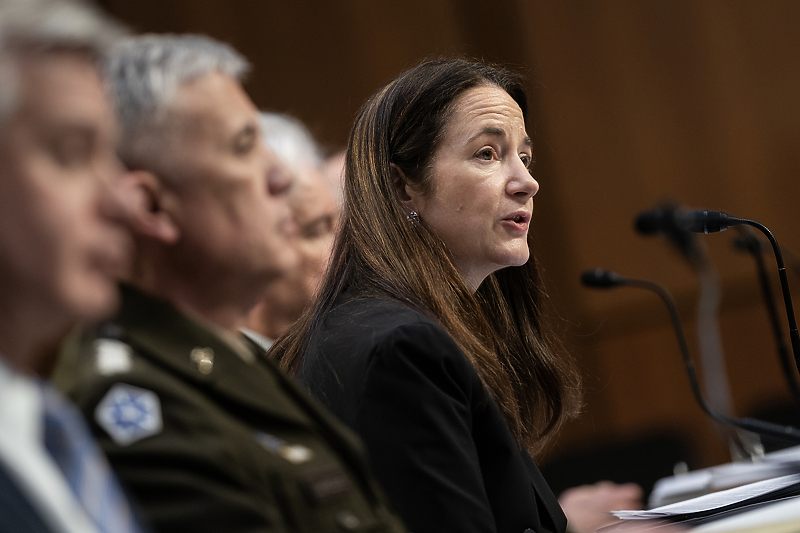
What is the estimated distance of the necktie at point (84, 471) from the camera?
0.79m

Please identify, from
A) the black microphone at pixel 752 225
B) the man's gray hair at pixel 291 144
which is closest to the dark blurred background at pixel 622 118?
the man's gray hair at pixel 291 144

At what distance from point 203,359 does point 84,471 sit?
0.24 meters

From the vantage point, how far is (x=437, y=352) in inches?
55.1

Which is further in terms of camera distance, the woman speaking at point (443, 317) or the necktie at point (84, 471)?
the woman speaking at point (443, 317)

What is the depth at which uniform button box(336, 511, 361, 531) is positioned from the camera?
0.99 meters

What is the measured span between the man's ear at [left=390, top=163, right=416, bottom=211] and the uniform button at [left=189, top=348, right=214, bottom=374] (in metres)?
0.98

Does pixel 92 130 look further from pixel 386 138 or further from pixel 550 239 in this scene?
pixel 550 239

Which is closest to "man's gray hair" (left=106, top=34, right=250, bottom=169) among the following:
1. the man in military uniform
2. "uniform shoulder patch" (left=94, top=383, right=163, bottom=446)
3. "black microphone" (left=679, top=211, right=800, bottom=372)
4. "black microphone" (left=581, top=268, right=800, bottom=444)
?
the man in military uniform

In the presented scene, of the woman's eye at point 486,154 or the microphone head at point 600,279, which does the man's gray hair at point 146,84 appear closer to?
the woman's eye at point 486,154

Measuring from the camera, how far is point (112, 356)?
95cm

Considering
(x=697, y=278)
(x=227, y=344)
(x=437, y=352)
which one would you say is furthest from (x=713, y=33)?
(x=227, y=344)

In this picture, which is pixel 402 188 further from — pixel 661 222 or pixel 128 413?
pixel 661 222

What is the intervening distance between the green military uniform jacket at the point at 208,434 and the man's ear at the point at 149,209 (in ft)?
0.25

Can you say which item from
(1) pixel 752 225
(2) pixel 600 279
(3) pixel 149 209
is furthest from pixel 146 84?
(2) pixel 600 279
